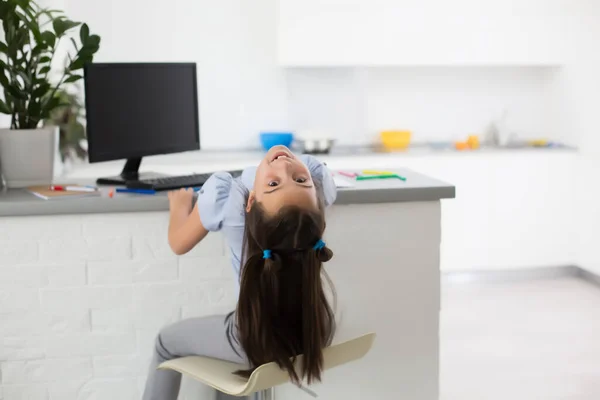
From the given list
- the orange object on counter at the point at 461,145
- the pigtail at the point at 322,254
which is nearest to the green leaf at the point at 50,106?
the pigtail at the point at 322,254

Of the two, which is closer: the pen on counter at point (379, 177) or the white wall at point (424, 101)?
the pen on counter at point (379, 177)

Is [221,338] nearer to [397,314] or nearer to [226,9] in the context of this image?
[397,314]

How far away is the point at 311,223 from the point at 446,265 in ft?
10.2

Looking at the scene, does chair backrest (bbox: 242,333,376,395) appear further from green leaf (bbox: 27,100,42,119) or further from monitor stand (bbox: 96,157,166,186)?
green leaf (bbox: 27,100,42,119)

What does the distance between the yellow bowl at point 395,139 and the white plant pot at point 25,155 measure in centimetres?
267

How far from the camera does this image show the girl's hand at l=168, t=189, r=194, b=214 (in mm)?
2226

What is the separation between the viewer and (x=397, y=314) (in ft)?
8.20

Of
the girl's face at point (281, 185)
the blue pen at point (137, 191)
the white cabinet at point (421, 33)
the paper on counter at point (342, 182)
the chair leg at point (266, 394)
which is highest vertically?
the white cabinet at point (421, 33)

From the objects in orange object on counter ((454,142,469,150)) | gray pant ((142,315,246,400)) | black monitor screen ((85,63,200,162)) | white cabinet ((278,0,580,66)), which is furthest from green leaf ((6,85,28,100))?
orange object on counter ((454,142,469,150))

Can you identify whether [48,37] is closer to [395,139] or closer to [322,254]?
[322,254]

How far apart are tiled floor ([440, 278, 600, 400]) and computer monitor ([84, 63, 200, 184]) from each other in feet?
5.03

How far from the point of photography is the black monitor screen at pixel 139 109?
2473 millimetres

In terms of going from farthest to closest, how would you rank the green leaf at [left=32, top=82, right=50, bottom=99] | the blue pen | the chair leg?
the green leaf at [left=32, top=82, right=50, bottom=99], the blue pen, the chair leg

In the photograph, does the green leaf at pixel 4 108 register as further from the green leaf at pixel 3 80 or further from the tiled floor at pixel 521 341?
the tiled floor at pixel 521 341
